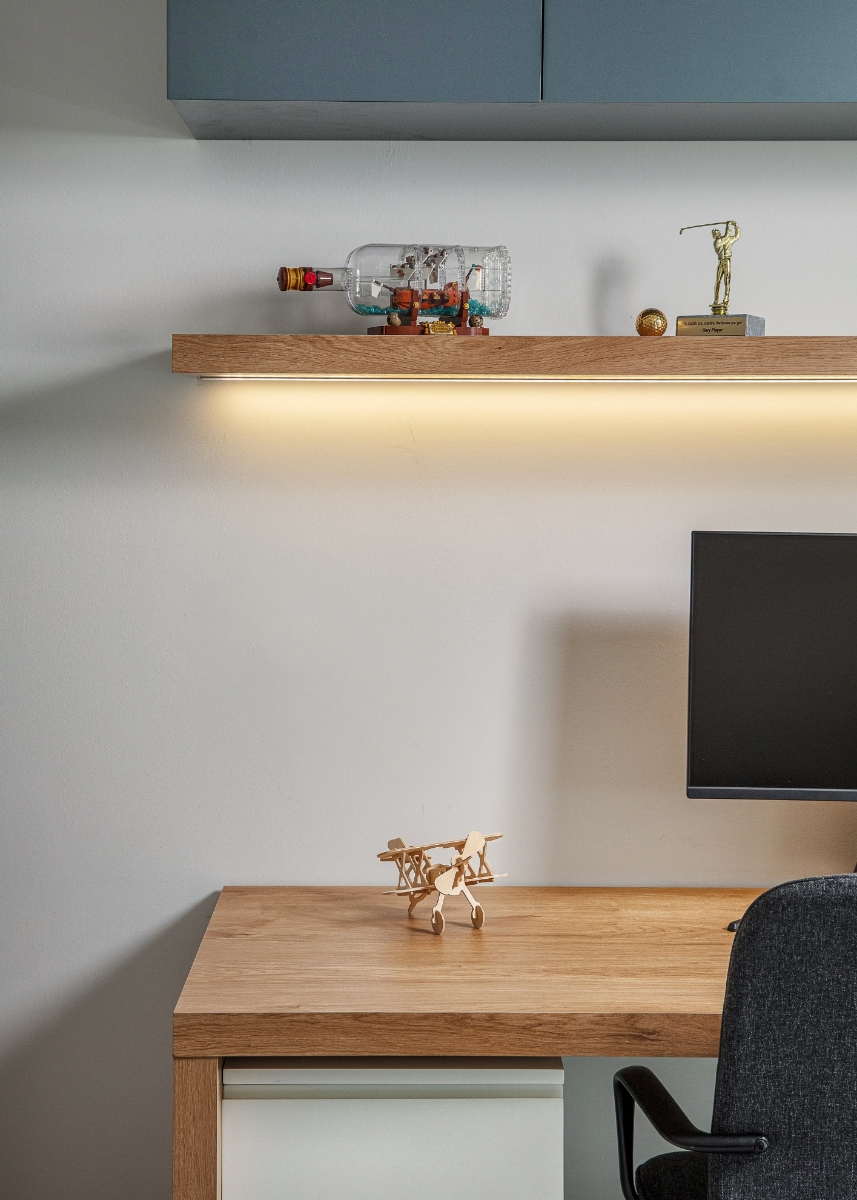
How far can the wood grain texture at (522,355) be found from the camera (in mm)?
1730

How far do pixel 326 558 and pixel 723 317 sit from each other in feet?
2.76

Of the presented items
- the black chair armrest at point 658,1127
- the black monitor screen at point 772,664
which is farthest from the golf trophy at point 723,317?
the black chair armrest at point 658,1127

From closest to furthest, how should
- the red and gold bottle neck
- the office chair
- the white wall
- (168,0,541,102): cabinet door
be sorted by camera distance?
1. the office chair
2. (168,0,541,102): cabinet door
3. the red and gold bottle neck
4. the white wall

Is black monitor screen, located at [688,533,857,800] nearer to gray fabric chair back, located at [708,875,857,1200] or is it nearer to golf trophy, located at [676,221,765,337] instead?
golf trophy, located at [676,221,765,337]

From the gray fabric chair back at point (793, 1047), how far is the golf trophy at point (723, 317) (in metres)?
0.99

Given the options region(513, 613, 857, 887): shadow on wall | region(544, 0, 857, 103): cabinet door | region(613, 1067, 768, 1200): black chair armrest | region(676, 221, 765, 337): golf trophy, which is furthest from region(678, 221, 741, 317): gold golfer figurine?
region(613, 1067, 768, 1200): black chair armrest

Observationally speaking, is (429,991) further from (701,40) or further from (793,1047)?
(701,40)

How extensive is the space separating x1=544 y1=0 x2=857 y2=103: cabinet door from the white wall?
0.83 feet

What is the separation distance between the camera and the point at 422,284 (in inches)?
72.7

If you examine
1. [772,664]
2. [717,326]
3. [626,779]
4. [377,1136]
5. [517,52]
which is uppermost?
[517,52]

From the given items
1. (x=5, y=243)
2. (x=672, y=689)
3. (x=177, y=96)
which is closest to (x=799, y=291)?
(x=672, y=689)

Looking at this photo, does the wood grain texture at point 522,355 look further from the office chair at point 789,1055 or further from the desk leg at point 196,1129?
the desk leg at point 196,1129

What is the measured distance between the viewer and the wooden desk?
1.41 m

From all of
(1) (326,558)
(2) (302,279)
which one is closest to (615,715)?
(1) (326,558)
